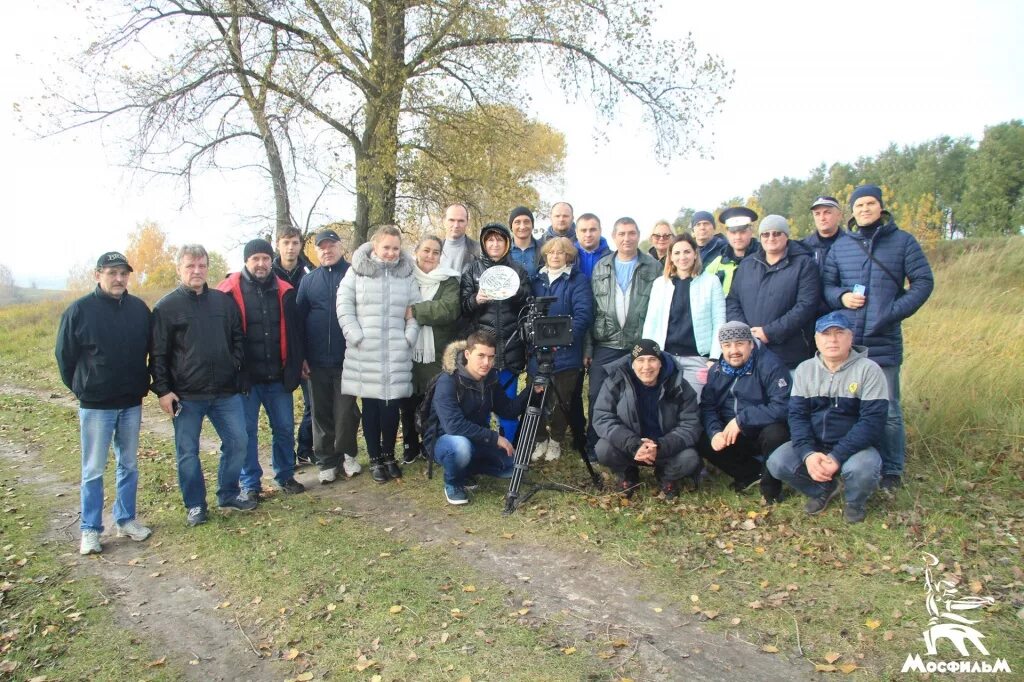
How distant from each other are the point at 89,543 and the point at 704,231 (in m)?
5.33

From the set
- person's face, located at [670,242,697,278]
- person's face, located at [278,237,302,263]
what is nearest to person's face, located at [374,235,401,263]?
person's face, located at [278,237,302,263]

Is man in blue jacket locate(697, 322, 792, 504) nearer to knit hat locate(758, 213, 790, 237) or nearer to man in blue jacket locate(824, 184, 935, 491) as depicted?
man in blue jacket locate(824, 184, 935, 491)

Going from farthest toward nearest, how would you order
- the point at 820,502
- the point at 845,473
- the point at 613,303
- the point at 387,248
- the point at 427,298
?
the point at 427,298 < the point at 613,303 < the point at 387,248 < the point at 820,502 < the point at 845,473

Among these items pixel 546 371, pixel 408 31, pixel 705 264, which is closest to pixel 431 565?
pixel 546 371

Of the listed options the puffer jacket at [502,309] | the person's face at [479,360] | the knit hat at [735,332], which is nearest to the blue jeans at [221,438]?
the person's face at [479,360]

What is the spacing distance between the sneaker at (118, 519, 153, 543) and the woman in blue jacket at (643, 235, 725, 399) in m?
4.05

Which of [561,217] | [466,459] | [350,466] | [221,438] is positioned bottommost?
[350,466]

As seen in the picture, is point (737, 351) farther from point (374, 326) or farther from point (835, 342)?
point (374, 326)

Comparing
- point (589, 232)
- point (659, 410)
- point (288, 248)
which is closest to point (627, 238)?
point (589, 232)

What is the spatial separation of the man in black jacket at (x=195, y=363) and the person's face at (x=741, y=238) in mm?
3995

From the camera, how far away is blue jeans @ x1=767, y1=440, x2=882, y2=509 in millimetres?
4090

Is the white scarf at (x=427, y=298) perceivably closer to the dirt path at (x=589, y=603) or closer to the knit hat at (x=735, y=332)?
the dirt path at (x=589, y=603)

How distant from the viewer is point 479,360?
4715mm

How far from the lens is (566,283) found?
5289mm
